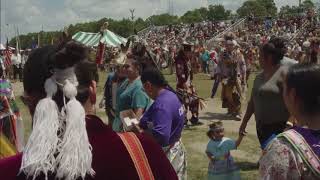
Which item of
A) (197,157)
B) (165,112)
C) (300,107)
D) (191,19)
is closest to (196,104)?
(197,157)

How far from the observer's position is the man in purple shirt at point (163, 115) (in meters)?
4.20

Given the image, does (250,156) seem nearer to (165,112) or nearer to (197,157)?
(197,157)

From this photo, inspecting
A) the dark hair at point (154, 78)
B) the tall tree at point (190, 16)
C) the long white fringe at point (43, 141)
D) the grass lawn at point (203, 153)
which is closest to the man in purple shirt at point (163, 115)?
the dark hair at point (154, 78)

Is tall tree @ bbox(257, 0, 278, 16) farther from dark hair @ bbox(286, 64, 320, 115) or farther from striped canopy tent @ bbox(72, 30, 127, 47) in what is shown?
dark hair @ bbox(286, 64, 320, 115)

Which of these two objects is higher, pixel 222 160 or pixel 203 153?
pixel 222 160

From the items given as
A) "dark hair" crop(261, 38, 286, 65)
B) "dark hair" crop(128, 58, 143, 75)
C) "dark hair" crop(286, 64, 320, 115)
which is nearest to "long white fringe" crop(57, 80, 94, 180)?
"dark hair" crop(286, 64, 320, 115)

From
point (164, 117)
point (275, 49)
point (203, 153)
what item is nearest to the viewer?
point (164, 117)

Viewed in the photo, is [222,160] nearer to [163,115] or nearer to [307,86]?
[163,115]

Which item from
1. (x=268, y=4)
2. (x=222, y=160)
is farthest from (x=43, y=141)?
(x=268, y=4)

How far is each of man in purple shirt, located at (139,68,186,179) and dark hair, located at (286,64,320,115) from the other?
5.41 feet

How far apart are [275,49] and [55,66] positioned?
368 cm

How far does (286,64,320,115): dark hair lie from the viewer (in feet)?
8.60

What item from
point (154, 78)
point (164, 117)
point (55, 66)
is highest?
point (55, 66)

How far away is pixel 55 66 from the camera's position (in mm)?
1962
